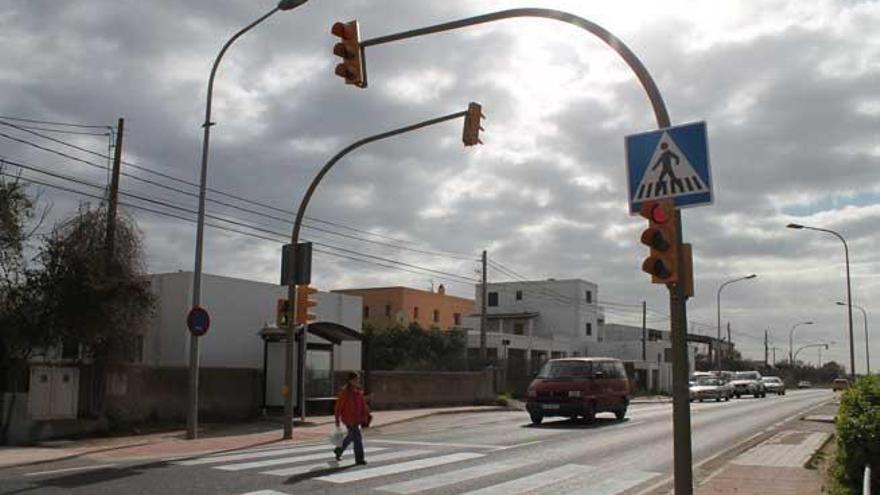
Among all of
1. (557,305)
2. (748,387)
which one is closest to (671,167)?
(748,387)

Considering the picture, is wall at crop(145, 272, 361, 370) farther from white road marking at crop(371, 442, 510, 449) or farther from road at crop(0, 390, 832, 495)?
road at crop(0, 390, 832, 495)

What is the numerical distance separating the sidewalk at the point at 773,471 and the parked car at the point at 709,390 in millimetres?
27881

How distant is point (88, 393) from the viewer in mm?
19578

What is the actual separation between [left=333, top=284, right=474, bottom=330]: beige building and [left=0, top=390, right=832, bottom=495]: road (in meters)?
55.3

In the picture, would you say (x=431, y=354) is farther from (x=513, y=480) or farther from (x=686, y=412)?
(x=686, y=412)

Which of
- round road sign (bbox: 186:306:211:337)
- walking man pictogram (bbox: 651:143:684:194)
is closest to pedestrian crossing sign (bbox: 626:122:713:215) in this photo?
walking man pictogram (bbox: 651:143:684:194)

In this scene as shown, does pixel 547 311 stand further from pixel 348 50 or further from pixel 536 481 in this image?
pixel 348 50

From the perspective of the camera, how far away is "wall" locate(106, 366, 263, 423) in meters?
20.2

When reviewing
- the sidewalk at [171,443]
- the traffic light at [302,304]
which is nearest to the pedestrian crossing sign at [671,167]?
the sidewalk at [171,443]

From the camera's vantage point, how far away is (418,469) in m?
13.3

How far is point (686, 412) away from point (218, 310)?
2525 cm

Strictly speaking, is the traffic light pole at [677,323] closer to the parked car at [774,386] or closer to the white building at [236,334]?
the white building at [236,334]

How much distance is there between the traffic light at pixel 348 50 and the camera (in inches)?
470

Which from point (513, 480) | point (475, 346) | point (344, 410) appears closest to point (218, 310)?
point (344, 410)
